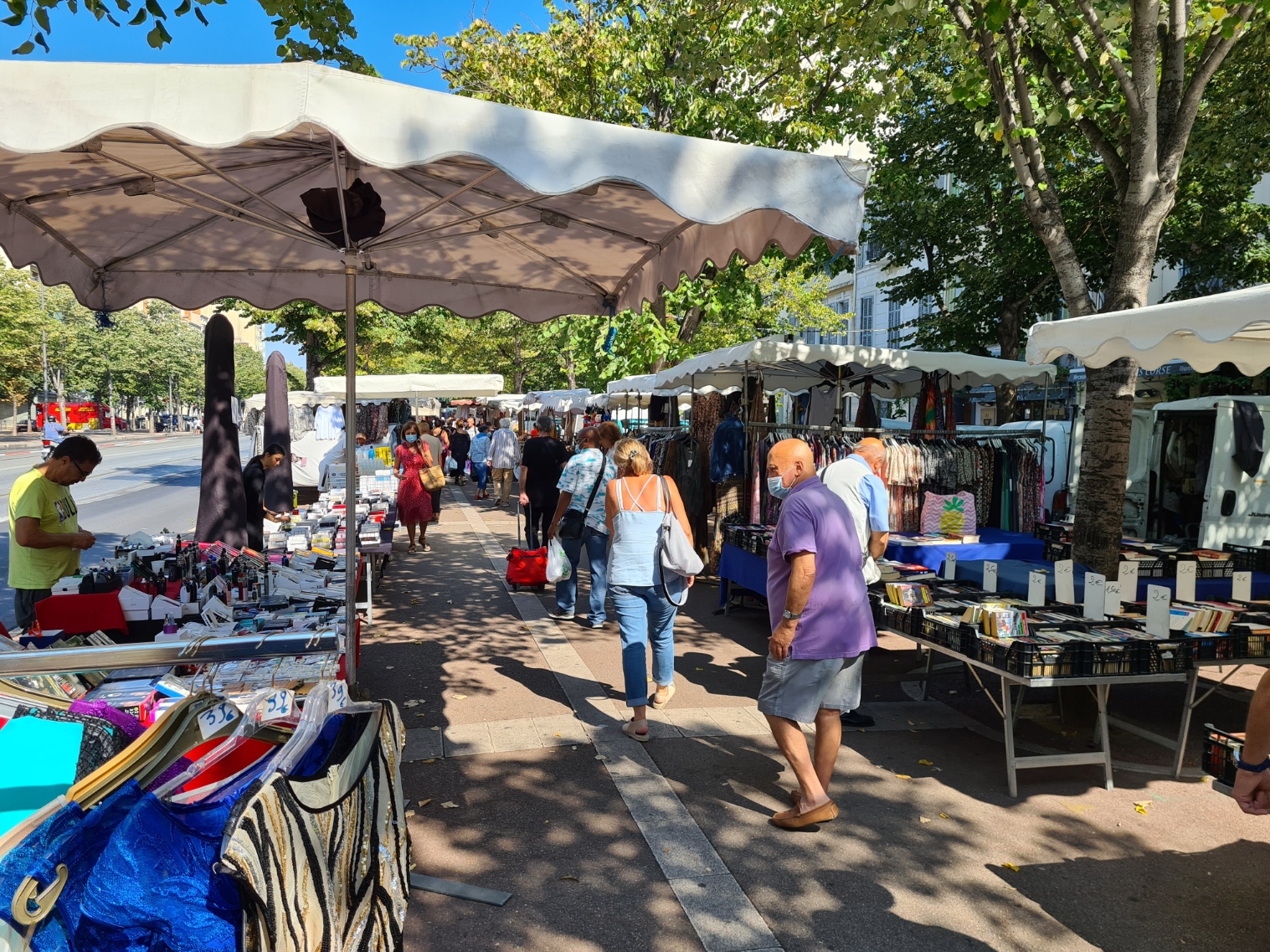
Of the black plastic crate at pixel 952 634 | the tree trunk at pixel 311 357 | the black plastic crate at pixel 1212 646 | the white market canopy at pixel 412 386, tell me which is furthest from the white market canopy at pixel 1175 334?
the tree trunk at pixel 311 357

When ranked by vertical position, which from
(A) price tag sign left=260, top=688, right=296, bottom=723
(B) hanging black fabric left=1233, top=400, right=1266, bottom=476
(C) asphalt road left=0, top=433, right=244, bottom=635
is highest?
(B) hanging black fabric left=1233, top=400, right=1266, bottom=476

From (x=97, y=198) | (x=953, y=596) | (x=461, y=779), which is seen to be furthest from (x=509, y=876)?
(x=97, y=198)

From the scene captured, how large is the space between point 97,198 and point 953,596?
5.44 meters

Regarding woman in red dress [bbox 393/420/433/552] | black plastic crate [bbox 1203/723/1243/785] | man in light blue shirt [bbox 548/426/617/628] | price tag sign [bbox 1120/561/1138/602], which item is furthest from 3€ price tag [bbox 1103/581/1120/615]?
woman in red dress [bbox 393/420/433/552]

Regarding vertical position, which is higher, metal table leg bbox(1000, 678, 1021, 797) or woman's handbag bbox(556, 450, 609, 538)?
woman's handbag bbox(556, 450, 609, 538)

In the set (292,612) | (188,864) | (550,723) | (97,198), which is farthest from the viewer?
(550,723)

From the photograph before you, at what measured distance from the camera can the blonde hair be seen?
5422 millimetres

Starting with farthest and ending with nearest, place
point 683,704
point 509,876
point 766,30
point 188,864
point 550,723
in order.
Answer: point 766,30, point 683,704, point 550,723, point 509,876, point 188,864

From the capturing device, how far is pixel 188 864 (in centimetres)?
198

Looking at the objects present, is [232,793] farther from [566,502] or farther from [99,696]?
[566,502]

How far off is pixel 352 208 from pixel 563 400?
20.5 meters

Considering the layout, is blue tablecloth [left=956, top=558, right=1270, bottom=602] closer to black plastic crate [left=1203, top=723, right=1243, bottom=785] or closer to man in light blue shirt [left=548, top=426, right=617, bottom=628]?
black plastic crate [left=1203, top=723, right=1243, bottom=785]

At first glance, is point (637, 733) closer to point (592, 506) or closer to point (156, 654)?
point (592, 506)

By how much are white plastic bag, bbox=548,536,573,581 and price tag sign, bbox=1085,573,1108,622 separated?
428 cm
